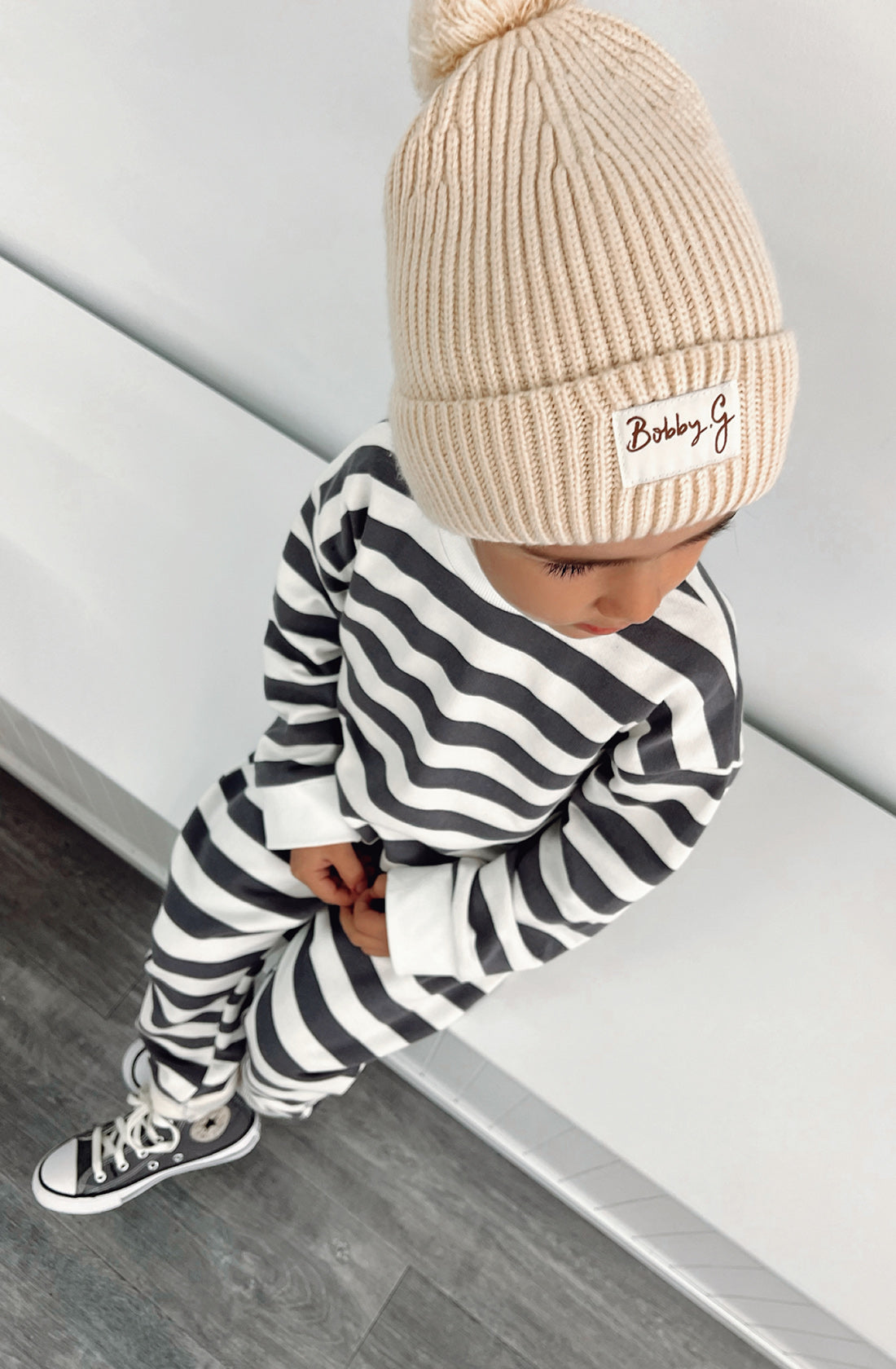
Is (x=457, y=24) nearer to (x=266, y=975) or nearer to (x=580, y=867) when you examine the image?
(x=580, y=867)

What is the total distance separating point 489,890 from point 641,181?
18.7 inches

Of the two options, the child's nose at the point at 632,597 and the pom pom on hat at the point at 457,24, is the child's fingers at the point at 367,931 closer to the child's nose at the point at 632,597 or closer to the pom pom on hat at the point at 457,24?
the child's nose at the point at 632,597

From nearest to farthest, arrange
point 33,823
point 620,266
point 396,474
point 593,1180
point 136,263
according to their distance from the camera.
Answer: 1. point 620,266
2. point 396,474
3. point 593,1180
4. point 136,263
5. point 33,823

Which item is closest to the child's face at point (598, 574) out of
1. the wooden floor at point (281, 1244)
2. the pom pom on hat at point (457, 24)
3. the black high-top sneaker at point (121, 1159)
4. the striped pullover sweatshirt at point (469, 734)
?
the striped pullover sweatshirt at point (469, 734)

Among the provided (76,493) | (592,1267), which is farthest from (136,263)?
(592,1267)

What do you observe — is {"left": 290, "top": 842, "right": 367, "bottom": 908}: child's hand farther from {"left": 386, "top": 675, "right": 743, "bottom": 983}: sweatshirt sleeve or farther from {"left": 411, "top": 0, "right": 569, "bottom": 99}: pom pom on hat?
{"left": 411, "top": 0, "right": 569, "bottom": 99}: pom pom on hat

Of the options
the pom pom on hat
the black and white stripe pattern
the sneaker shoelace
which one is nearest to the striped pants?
the black and white stripe pattern

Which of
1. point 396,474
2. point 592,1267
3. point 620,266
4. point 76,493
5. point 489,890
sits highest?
point 620,266

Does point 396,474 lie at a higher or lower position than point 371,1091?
higher

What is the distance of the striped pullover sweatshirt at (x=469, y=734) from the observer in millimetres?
544

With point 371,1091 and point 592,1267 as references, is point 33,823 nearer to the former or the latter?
point 371,1091

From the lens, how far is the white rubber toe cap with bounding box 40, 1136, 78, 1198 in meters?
0.92

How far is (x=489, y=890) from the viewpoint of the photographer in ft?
2.17

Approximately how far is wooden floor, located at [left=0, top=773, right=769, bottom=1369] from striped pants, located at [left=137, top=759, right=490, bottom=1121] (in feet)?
0.92
